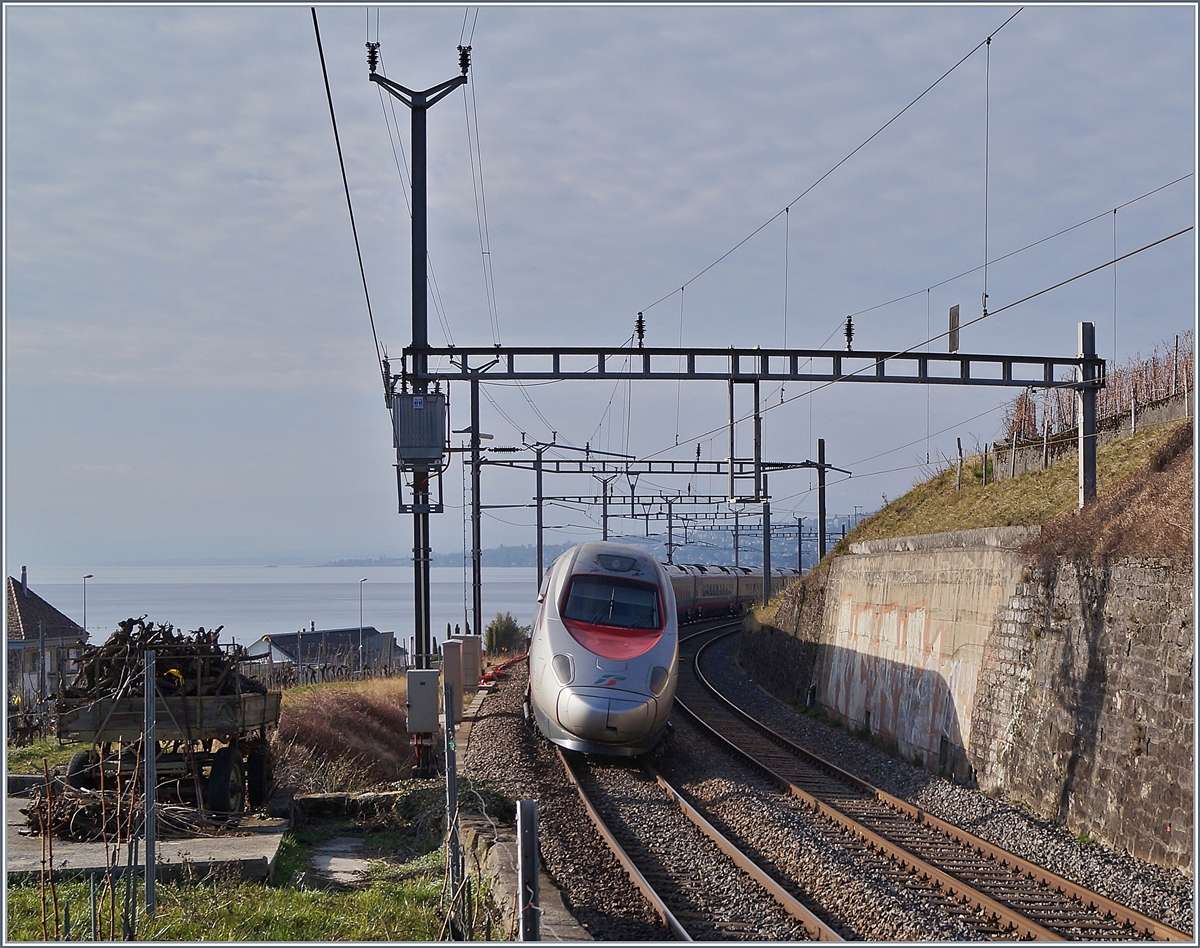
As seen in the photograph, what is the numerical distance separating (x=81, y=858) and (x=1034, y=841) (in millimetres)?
9594

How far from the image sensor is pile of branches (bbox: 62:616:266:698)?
487 inches

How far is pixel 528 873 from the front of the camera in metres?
6.06

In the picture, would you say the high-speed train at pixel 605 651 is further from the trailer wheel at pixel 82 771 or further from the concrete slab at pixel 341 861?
the trailer wheel at pixel 82 771

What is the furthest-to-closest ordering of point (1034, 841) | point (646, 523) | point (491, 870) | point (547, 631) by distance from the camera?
1. point (646, 523)
2. point (547, 631)
3. point (1034, 841)
4. point (491, 870)

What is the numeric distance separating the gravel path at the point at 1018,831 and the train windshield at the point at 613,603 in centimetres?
383

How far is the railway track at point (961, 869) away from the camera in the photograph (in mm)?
8531

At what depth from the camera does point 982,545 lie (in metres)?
16.3

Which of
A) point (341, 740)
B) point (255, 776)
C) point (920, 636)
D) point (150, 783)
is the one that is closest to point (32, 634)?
point (341, 740)

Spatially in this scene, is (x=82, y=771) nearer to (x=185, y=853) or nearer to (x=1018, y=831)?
(x=185, y=853)

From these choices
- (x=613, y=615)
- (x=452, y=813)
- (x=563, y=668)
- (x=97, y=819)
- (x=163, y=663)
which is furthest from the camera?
(x=613, y=615)

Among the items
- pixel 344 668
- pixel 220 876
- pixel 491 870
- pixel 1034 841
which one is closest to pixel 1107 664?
pixel 1034 841

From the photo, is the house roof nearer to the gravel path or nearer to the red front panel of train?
the red front panel of train

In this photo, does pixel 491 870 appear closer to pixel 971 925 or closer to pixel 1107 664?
pixel 971 925

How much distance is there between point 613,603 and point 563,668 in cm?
161
